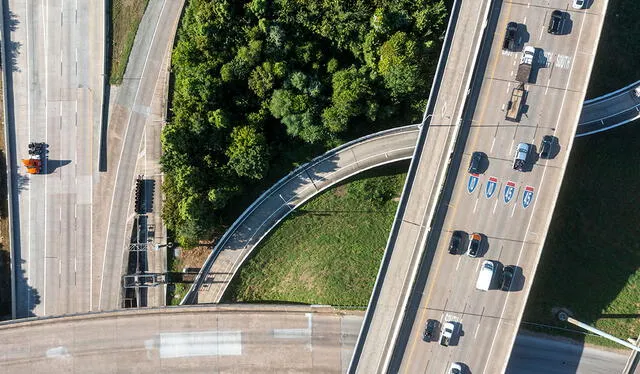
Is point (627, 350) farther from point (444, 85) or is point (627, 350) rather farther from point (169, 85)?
point (169, 85)

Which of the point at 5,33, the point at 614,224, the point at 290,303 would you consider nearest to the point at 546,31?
the point at 614,224

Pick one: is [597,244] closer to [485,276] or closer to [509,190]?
[509,190]

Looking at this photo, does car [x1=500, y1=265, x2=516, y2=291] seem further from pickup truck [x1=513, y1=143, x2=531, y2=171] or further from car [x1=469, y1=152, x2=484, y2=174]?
car [x1=469, y1=152, x2=484, y2=174]

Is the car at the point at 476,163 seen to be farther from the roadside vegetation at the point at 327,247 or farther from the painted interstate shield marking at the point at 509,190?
the roadside vegetation at the point at 327,247

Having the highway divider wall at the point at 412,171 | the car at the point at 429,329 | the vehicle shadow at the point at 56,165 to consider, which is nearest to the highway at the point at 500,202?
the car at the point at 429,329

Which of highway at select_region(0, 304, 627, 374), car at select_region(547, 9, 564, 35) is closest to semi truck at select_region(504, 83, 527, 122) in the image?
car at select_region(547, 9, 564, 35)
